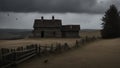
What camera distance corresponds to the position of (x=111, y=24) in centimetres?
6888

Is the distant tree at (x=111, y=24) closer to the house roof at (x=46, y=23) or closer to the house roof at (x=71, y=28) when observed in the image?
the house roof at (x=71, y=28)

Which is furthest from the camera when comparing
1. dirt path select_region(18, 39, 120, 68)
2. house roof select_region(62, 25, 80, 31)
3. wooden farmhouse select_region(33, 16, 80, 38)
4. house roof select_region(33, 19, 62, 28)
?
house roof select_region(62, 25, 80, 31)

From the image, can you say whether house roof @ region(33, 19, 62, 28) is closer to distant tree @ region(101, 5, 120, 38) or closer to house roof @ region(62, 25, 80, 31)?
house roof @ region(62, 25, 80, 31)

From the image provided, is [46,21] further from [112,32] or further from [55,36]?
[112,32]

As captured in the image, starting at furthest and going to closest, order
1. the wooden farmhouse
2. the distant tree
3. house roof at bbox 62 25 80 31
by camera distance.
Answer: house roof at bbox 62 25 80 31 < the wooden farmhouse < the distant tree

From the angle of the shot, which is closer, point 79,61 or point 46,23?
point 79,61

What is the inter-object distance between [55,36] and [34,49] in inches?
2078

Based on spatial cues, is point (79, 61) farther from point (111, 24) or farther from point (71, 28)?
point (71, 28)

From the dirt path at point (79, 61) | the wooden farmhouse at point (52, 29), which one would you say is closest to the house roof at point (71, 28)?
the wooden farmhouse at point (52, 29)

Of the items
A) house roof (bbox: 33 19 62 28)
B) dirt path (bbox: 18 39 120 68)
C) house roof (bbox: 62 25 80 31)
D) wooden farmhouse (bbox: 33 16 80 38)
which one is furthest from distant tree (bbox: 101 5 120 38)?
dirt path (bbox: 18 39 120 68)

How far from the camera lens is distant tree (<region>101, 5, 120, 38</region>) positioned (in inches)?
2707

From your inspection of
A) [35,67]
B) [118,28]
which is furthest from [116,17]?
[35,67]

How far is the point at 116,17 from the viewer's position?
69.8 m

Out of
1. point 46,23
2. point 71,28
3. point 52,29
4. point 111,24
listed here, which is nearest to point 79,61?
point 111,24
